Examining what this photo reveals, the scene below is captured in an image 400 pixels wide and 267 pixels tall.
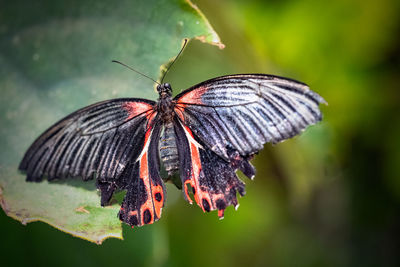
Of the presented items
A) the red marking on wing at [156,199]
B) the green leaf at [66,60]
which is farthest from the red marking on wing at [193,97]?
the red marking on wing at [156,199]

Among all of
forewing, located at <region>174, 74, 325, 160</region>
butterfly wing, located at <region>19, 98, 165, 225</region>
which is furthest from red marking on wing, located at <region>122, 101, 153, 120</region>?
forewing, located at <region>174, 74, 325, 160</region>

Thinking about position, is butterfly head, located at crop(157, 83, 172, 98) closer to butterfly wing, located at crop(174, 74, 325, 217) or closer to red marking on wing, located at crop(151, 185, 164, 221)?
butterfly wing, located at crop(174, 74, 325, 217)

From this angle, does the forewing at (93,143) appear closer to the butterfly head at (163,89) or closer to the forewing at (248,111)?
the butterfly head at (163,89)

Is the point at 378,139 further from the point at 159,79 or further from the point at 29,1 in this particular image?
the point at 29,1

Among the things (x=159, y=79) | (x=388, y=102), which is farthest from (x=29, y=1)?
(x=388, y=102)

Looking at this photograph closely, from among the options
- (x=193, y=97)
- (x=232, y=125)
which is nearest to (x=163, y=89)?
(x=193, y=97)
